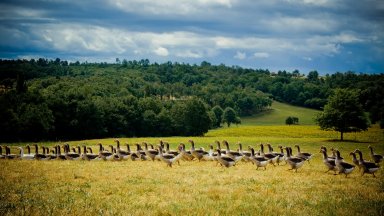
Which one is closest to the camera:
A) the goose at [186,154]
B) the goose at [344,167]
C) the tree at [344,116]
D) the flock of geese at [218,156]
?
the goose at [344,167]

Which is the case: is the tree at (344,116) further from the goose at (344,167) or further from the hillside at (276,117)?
the hillside at (276,117)

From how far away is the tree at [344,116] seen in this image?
8631 cm

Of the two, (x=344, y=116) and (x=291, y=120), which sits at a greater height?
(x=344, y=116)

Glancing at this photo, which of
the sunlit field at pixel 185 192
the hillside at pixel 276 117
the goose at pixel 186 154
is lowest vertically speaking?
the hillside at pixel 276 117

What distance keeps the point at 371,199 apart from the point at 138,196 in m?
11.3

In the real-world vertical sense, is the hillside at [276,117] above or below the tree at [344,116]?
below

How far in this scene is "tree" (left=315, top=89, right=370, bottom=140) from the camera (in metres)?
86.3

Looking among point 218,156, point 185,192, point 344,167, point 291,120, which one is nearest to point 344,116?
point 218,156

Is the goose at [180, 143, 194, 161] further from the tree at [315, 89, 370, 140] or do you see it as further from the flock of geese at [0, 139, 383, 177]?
the tree at [315, 89, 370, 140]

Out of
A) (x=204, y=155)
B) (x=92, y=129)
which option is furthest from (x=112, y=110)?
(x=204, y=155)

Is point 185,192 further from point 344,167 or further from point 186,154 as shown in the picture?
point 186,154

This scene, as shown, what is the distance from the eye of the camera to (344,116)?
8644 cm

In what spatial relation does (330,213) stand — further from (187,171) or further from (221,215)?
(187,171)

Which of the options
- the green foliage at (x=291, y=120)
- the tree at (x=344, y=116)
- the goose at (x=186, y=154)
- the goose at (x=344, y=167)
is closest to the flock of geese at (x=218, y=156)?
the goose at (x=186, y=154)
